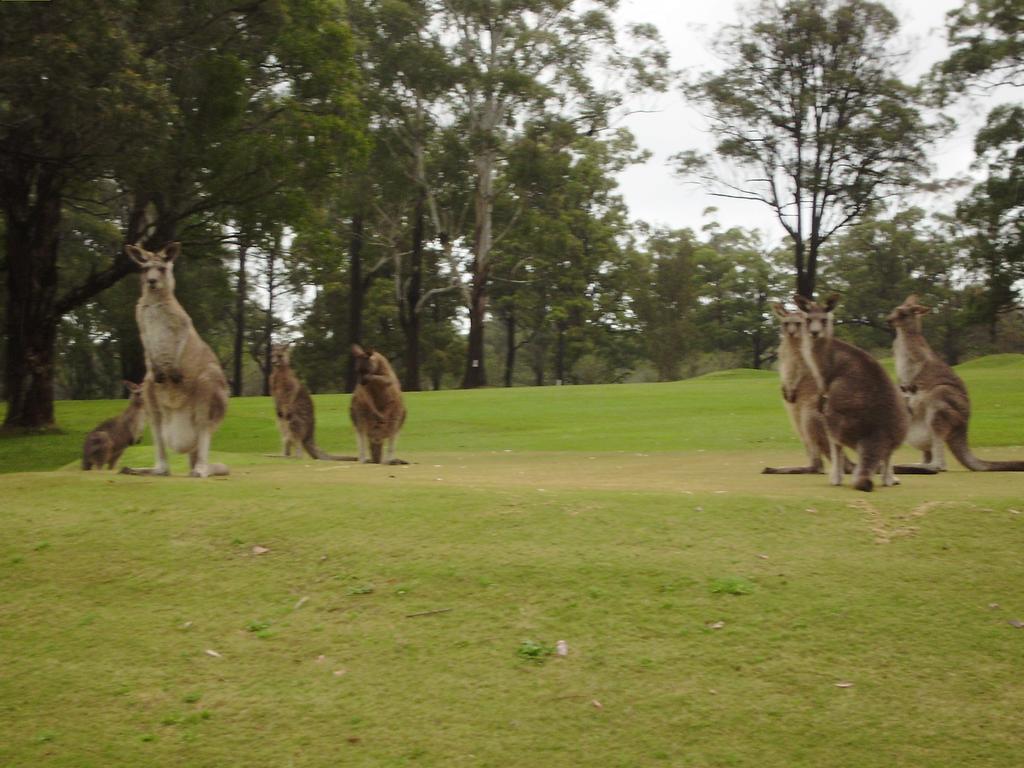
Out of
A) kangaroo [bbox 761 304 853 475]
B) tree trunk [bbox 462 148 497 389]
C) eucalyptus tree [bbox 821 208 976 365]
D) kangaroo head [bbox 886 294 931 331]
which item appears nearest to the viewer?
kangaroo [bbox 761 304 853 475]

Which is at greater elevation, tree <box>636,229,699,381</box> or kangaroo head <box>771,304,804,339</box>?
tree <box>636,229,699,381</box>

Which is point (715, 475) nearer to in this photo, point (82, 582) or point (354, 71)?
point (82, 582)

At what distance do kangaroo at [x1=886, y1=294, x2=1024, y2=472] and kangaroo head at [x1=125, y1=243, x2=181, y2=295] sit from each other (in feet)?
26.1

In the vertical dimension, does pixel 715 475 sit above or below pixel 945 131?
below

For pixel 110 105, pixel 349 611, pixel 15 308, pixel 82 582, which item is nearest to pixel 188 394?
pixel 82 582

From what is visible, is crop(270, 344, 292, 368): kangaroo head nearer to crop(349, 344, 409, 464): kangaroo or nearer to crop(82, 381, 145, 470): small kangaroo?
crop(82, 381, 145, 470): small kangaroo

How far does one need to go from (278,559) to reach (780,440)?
12.4m

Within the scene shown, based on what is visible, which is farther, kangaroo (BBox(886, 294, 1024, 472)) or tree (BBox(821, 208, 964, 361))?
tree (BBox(821, 208, 964, 361))

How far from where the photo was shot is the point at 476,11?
149 ft

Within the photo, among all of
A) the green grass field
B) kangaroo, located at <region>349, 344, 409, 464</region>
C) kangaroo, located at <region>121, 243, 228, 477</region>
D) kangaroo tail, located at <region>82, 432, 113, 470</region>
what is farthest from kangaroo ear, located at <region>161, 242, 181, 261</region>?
kangaroo tail, located at <region>82, 432, 113, 470</region>

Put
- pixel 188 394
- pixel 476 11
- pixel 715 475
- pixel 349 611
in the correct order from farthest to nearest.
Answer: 1. pixel 476 11
2. pixel 715 475
3. pixel 188 394
4. pixel 349 611

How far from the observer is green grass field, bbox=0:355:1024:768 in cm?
537

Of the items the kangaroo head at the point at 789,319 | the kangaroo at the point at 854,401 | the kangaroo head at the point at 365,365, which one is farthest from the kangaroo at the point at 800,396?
the kangaroo head at the point at 365,365

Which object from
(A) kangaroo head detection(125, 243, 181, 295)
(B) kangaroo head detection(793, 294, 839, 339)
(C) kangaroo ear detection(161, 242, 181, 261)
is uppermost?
(C) kangaroo ear detection(161, 242, 181, 261)
